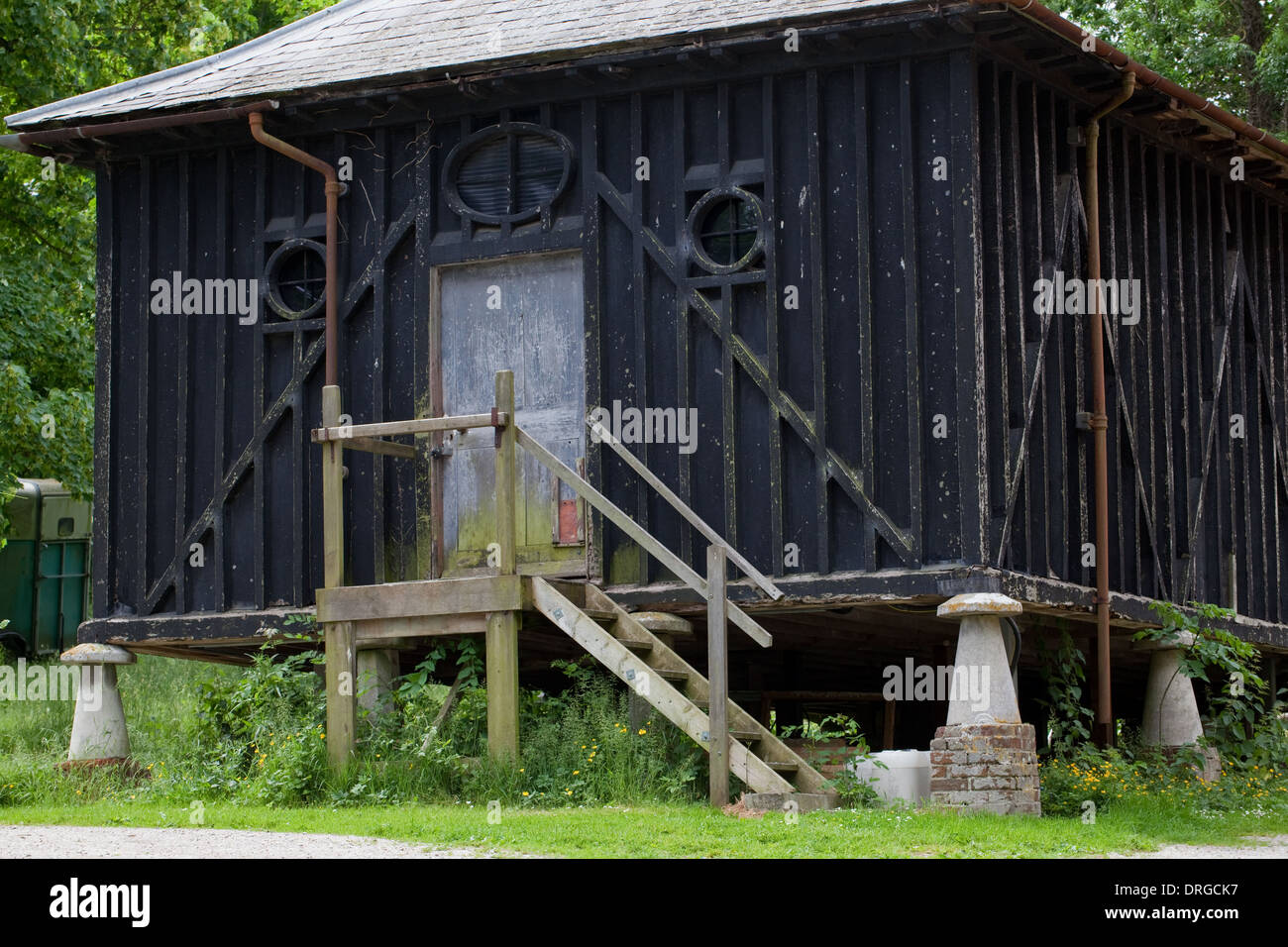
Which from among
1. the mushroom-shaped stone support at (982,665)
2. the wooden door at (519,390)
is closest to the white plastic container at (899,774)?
the mushroom-shaped stone support at (982,665)

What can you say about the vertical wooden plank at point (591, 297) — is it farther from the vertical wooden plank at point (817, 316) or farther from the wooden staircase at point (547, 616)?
the vertical wooden plank at point (817, 316)

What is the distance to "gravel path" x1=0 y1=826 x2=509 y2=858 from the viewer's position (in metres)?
10.4

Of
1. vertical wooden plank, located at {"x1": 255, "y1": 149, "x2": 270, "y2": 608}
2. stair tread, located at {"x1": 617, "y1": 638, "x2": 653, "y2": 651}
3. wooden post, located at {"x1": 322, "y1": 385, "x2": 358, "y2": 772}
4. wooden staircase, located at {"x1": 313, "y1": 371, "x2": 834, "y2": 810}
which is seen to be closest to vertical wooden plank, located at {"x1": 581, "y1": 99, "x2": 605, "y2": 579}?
wooden staircase, located at {"x1": 313, "y1": 371, "x2": 834, "y2": 810}

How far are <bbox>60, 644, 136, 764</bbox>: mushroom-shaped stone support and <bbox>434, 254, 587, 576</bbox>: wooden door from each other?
3245 mm

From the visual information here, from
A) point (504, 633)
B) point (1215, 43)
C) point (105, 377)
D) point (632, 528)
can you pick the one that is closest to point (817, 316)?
point (632, 528)

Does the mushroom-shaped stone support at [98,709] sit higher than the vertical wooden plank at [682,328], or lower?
lower

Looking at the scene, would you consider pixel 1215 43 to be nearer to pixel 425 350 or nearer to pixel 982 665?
pixel 425 350

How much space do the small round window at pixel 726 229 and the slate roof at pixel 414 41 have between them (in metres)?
1.26

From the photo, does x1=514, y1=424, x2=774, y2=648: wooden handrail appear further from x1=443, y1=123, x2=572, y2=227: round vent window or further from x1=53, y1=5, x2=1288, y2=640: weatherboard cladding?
x1=443, y1=123, x2=572, y2=227: round vent window

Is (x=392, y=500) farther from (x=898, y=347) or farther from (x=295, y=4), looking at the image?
(x=295, y=4)

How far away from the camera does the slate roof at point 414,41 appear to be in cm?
1436

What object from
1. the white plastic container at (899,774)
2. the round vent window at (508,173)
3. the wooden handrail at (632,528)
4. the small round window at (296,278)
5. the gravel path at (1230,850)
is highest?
the round vent window at (508,173)

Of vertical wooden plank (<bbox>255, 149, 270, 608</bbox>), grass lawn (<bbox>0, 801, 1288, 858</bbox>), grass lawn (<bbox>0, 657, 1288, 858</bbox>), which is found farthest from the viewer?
vertical wooden plank (<bbox>255, 149, 270, 608</bbox>)

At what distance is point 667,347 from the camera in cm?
1474
